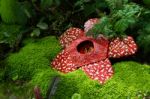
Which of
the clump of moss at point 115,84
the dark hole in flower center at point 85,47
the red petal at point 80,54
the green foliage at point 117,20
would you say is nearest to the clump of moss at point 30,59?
the red petal at point 80,54

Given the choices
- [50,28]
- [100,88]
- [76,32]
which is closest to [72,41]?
[76,32]

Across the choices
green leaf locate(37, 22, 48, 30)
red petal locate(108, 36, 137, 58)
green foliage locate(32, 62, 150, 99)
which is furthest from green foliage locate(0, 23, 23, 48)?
red petal locate(108, 36, 137, 58)

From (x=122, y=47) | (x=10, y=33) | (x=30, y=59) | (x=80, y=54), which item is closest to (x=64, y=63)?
(x=80, y=54)

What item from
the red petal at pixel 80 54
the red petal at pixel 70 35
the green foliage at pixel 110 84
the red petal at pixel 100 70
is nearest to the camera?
the green foliage at pixel 110 84

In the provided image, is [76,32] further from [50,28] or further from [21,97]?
[21,97]

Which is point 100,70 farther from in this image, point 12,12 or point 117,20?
point 12,12

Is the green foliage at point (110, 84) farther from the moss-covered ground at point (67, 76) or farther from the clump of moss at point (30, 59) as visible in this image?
the clump of moss at point (30, 59)

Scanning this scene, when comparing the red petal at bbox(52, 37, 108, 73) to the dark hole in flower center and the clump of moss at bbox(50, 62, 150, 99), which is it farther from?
the clump of moss at bbox(50, 62, 150, 99)
